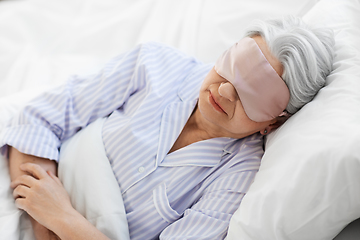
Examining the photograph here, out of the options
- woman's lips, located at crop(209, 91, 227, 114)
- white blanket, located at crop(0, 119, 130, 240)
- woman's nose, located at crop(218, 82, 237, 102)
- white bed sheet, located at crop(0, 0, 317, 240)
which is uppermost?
white bed sheet, located at crop(0, 0, 317, 240)

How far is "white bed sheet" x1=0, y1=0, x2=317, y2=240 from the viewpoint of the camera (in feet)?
4.96

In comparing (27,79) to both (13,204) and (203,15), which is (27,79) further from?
(203,15)

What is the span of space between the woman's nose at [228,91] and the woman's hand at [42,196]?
536 mm

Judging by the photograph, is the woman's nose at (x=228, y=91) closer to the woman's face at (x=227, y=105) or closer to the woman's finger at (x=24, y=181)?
the woman's face at (x=227, y=105)

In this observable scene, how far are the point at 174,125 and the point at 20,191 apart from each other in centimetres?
50

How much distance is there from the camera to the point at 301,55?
2.96 ft

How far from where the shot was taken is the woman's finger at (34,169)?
1.05 meters

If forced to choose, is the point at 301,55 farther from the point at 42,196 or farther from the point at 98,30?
the point at 98,30

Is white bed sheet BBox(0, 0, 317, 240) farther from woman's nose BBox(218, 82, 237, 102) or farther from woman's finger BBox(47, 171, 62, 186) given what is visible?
woman's nose BBox(218, 82, 237, 102)

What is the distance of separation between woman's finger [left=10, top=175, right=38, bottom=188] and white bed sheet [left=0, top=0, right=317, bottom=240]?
0.46 m

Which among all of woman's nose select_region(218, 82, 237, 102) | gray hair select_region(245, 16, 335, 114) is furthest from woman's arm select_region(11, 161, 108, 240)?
gray hair select_region(245, 16, 335, 114)

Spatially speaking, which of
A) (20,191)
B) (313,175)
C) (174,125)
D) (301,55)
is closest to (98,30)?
(174,125)

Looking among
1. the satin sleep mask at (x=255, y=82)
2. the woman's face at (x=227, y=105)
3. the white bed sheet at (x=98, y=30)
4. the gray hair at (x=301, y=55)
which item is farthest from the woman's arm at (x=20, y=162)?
the gray hair at (x=301, y=55)

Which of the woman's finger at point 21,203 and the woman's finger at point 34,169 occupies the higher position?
the woman's finger at point 34,169
